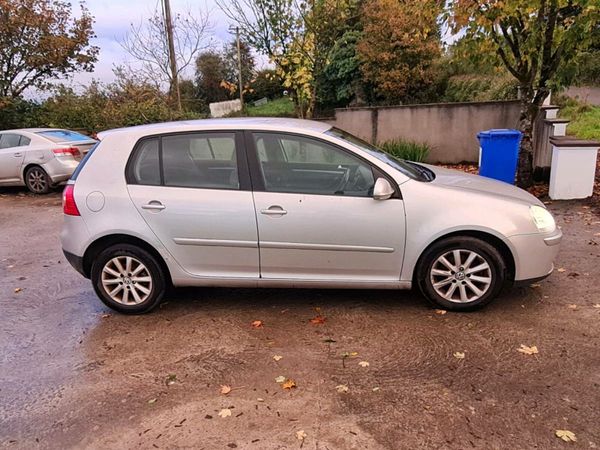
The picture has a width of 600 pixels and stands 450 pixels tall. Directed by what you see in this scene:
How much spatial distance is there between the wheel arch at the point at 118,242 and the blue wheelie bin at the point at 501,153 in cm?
593

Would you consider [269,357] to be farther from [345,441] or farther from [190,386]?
[345,441]

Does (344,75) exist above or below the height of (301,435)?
above

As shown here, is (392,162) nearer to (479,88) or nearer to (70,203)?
(70,203)

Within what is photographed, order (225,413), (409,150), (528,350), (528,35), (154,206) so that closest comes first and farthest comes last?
(225,413) → (528,350) → (154,206) → (528,35) → (409,150)

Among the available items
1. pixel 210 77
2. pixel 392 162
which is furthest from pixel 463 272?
pixel 210 77

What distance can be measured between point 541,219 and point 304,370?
2.28 m

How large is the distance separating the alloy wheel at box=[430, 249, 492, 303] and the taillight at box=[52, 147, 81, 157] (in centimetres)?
899

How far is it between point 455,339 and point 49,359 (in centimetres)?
305

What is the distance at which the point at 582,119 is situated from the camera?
13.5 m

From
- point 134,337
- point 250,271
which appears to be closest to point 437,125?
point 250,271

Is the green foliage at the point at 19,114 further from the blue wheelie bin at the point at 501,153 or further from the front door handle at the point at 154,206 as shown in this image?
the blue wheelie bin at the point at 501,153

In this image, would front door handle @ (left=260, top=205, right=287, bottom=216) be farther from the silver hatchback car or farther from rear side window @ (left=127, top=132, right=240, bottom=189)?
rear side window @ (left=127, top=132, right=240, bottom=189)

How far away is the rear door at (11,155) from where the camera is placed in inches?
412

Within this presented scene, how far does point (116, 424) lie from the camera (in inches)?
113
